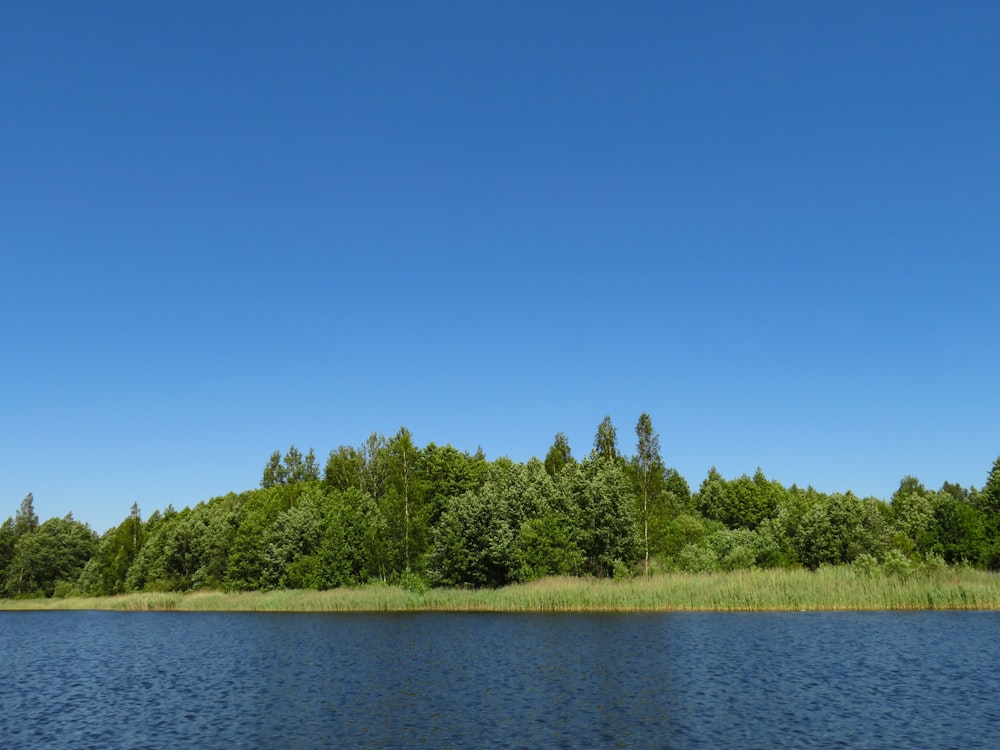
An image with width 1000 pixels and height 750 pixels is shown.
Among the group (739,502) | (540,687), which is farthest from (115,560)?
(540,687)

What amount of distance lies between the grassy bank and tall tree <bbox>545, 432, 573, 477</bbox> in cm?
3786

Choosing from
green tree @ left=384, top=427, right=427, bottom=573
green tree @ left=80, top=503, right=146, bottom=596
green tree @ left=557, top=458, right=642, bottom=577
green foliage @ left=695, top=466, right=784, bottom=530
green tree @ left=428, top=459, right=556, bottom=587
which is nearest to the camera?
green tree @ left=428, top=459, right=556, bottom=587

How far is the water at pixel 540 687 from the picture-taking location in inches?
917

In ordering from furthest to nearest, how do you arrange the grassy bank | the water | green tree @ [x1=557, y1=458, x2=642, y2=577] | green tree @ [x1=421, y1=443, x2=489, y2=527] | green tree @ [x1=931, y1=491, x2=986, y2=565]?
green tree @ [x1=421, y1=443, x2=489, y2=527]
green tree @ [x1=931, y1=491, x2=986, y2=565]
green tree @ [x1=557, y1=458, x2=642, y2=577]
the grassy bank
the water

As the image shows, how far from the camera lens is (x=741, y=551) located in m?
87.2

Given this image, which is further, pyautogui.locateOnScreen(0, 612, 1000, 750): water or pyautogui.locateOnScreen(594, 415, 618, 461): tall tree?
pyautogui.locateOnScreen(594, 415, 618, 461): tall tree

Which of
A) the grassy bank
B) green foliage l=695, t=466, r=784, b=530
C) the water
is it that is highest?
green foliage l=695, t=466, r=784, b=530

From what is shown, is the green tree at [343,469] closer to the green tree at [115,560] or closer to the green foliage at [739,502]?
the green tree at [115,560]

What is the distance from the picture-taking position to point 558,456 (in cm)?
11638

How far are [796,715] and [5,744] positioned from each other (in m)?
26.5

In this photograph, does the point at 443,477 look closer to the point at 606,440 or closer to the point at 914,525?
the point at 606,440

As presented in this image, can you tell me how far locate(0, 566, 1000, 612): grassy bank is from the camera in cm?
5684

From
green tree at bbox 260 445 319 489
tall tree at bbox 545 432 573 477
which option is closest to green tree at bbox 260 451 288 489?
green tree at bbox 260 445 319 489

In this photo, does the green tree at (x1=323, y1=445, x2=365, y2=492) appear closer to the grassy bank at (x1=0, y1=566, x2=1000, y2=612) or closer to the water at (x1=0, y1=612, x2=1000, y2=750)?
the grassy bank at (x1=0, y1=566, x2=1000, y2=612)
